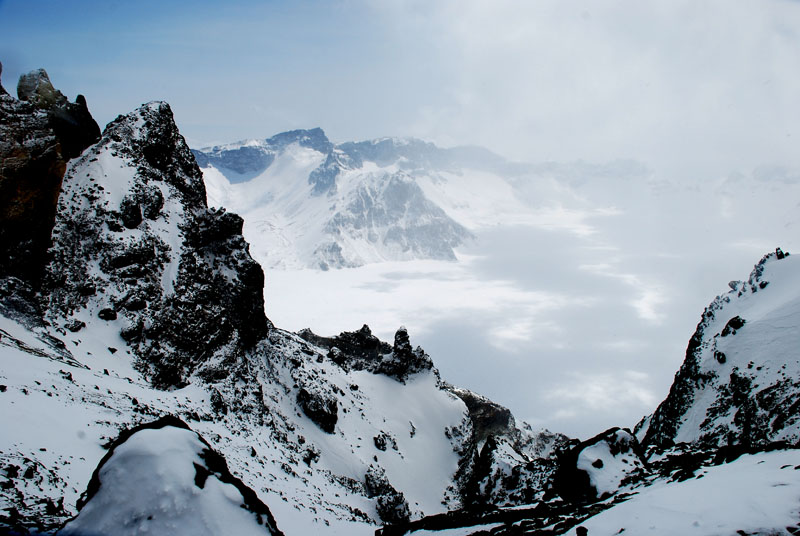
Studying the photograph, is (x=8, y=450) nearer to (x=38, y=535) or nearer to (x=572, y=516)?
(x=38, y=535)

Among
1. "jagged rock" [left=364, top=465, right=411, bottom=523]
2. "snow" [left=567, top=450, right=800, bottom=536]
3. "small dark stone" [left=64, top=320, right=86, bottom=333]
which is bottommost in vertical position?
"jagged rock" [left=364, top=465, right=411, bottom=523]

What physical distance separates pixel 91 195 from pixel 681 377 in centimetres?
6287

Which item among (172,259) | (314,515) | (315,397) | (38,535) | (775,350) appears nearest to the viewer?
(38,535)

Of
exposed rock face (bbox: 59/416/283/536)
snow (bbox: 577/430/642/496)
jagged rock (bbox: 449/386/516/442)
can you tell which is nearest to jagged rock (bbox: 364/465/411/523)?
snow (bbox: 577/430/642/496)

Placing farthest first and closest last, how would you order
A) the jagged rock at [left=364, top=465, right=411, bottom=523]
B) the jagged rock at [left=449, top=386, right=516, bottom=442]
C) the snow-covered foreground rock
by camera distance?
the jagged rock at [left=449, top=386, right=516, bottom=442]
the jagged rock at [left=364, top=465, right=411, bottom=523]
the snow-covered foreground rock

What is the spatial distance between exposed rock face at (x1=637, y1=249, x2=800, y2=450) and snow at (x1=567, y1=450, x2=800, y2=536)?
1570 cm

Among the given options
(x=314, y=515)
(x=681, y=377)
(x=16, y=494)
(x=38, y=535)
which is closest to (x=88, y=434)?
(x=16, y=494)

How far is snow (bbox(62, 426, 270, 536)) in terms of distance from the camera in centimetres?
818

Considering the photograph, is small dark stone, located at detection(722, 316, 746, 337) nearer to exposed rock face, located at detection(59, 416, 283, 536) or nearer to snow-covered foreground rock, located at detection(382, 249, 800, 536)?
snow-covered foreground rock, located at detection(382, 249, 800, 536)

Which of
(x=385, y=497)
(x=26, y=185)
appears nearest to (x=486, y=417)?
(x=385, y=497)

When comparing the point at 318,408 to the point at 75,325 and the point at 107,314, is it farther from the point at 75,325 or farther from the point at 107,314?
the point at 75,325

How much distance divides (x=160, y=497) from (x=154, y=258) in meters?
37.4

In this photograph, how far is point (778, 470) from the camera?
12734 millimetres

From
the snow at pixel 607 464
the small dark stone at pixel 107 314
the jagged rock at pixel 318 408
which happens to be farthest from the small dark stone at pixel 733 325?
the small dark stone at pixel 107 314
